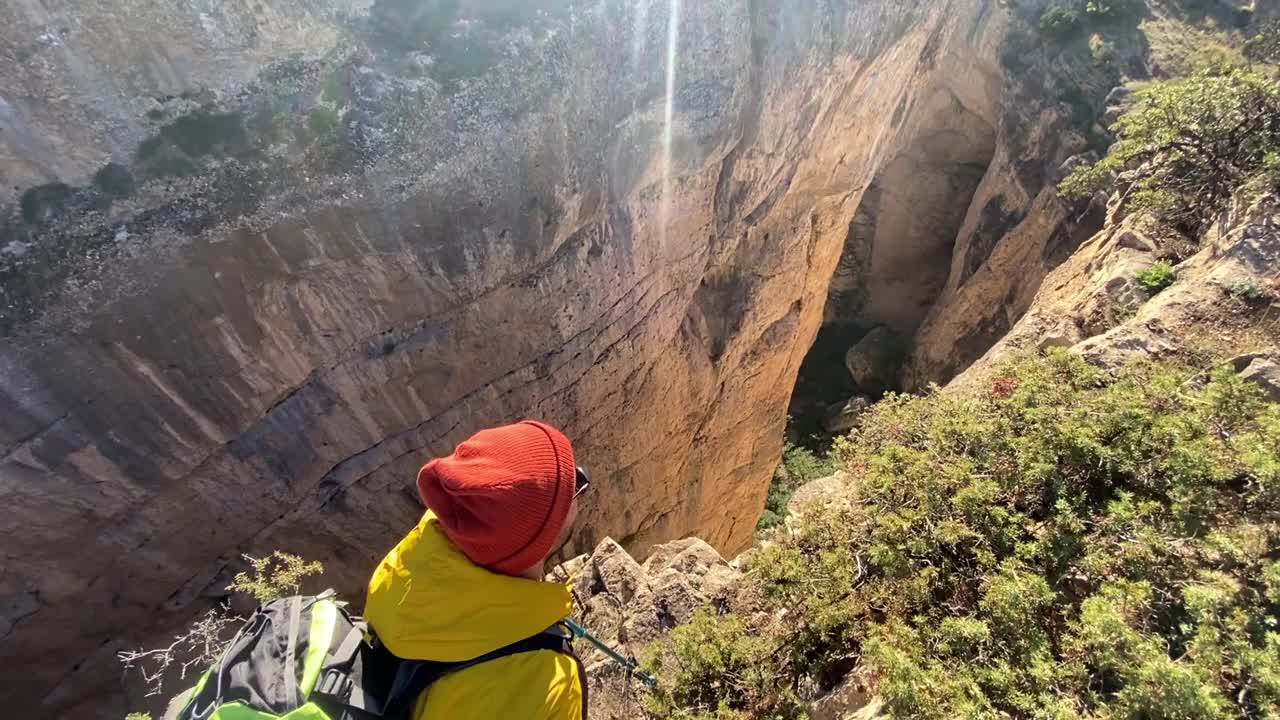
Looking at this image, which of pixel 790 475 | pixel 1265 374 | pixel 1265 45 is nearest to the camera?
pixel 1265 374

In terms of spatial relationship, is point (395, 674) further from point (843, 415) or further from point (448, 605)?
point (843, 415)

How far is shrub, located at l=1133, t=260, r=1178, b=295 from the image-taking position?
595 centimetres

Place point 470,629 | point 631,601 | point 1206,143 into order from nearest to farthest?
point 470,629 < point 631,601 < point 1206,143

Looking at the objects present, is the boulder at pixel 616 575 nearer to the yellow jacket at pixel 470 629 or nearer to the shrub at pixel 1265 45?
the yellow jacket at pixel 470 629

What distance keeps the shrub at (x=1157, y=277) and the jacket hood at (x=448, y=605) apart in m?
6.43

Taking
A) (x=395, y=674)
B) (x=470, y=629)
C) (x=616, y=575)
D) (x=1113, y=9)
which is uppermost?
(x=470, y=629)

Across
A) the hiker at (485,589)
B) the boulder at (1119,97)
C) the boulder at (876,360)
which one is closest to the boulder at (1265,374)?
the hiker at (485,589)

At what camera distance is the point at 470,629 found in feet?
6.92

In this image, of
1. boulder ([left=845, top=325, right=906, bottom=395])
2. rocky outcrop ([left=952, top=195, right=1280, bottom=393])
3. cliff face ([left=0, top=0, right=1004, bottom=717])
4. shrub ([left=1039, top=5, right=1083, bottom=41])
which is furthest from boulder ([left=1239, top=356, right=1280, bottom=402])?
boulder ([left=845, top=325, right=906, bottom=395])

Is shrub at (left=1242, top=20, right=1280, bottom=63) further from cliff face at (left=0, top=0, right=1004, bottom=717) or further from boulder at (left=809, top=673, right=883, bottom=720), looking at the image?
boulder at (left=809, top=673, right=883, bottom=720)

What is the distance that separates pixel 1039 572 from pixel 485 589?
290 centimetres

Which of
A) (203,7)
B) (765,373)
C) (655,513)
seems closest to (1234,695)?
(203,7)

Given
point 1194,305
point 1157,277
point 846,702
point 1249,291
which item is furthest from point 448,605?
point 1157,277

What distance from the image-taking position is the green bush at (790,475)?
14.9m
